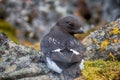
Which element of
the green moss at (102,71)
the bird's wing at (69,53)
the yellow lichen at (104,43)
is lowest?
the green moss at (102,71)

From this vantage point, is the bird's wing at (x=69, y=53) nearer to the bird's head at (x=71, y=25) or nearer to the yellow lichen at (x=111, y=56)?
the bird's head at (x=71, y=25)

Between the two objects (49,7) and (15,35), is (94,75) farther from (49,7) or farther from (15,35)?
(49,7)

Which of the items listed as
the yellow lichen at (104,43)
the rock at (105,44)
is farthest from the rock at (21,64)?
the yellow lichen at (104,43)

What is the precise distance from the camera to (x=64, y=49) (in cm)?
1045

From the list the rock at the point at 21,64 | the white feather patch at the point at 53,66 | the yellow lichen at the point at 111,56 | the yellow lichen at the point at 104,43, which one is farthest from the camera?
the yellow lichen at the point at 104,43

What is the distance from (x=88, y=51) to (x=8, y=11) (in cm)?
1110

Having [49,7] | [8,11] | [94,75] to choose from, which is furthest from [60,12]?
[94,75]

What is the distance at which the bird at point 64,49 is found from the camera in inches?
395

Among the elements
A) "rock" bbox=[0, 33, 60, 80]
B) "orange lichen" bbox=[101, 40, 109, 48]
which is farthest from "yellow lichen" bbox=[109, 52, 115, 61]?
"rock" bbox=[0, 33, 60, 80]

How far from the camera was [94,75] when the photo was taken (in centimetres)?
1000

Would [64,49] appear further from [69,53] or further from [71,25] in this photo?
[71,25]

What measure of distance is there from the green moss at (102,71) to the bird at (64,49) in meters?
0.20

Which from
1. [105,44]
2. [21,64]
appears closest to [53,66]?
[21,64]

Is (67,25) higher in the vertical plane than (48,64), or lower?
higher
